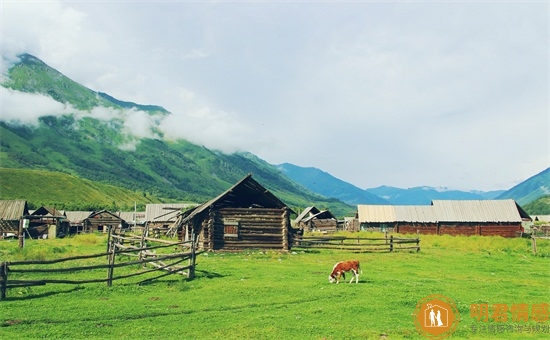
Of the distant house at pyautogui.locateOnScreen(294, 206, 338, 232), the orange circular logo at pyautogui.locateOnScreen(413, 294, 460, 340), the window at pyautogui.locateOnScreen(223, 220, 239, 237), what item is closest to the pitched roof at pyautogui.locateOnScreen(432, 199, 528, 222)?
the distant house at pyautogui.locateOnScreen(294, 206, 338, 232)

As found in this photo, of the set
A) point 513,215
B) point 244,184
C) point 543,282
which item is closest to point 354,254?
point 244,184

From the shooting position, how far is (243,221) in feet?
118

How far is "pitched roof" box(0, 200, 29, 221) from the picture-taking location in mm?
65688

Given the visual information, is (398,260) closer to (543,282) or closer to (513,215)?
(543,282)

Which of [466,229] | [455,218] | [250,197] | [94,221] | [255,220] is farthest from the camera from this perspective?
[94,221]

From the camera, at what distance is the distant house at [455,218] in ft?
228

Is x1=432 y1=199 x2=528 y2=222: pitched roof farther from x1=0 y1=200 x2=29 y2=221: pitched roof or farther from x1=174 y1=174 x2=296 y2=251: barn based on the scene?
x1=0 y1=200 x2=29 y2=221: pitched roof

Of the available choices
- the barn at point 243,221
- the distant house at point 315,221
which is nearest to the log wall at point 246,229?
the barn at point 243,221

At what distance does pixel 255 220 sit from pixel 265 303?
20806 mm

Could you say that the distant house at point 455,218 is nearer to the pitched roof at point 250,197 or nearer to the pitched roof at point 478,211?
the pitched roof at point 478,211

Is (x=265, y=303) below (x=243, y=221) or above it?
below

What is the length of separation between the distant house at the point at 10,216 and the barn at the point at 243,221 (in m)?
43.5

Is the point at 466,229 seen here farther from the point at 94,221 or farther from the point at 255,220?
the point at 94,221

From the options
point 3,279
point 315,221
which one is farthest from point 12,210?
point 3,279
